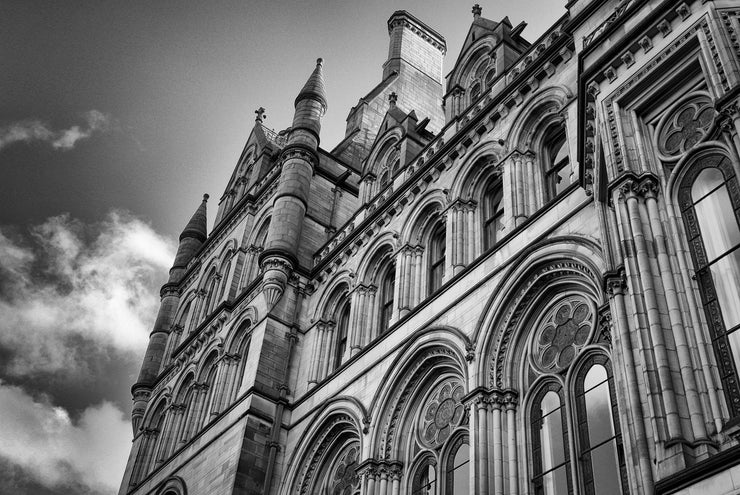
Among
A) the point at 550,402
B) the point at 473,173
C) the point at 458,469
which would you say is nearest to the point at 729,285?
the point at 550,402

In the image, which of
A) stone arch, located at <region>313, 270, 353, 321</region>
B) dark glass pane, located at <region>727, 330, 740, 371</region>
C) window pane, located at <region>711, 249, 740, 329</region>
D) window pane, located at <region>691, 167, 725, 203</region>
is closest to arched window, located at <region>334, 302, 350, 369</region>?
stone arch, located at <region>313, 270, 353, 321</region>

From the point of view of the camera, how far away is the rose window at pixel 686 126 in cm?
1214

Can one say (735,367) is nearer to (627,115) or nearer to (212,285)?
(627,115)

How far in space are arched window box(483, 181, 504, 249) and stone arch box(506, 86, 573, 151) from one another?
1.20 meters

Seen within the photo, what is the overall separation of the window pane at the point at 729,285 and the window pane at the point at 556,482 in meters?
4.44

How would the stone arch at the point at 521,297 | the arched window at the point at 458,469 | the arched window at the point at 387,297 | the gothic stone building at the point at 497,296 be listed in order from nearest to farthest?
1. the gothic stone building at the point at 497,296
2. the stone arch at the point at 521,297
3. the arched window at the point at 458,469
4. the arched window at the point at 387,297

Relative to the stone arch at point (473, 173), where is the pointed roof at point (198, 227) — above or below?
above

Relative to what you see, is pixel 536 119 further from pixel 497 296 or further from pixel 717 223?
pixel 717 223

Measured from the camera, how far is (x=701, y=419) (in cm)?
967

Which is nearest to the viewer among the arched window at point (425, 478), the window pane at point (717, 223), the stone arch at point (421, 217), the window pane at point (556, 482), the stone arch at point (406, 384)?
the window pane at point (717, 223)

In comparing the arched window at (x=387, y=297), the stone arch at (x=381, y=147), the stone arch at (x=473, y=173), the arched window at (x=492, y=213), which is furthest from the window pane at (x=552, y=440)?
the stone arch at (x=381, y=147)

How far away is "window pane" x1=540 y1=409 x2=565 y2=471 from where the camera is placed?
1423 cm

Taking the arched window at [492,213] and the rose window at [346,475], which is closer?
the rose window at [346,475]

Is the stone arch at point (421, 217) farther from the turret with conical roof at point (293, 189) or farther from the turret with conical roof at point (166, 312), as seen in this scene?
the turret with conical roof at point (166, 312)
